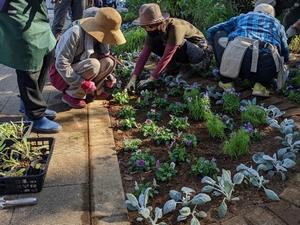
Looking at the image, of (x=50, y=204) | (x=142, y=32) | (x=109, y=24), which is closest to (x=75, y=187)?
(x=50, y=204)

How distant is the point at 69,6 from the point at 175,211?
3.83 metres

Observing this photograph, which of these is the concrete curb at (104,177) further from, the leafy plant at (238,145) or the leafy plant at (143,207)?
the leafy plant at (238,145)

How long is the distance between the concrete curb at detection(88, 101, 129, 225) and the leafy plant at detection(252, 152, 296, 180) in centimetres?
91

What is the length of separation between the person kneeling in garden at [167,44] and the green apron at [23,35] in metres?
1.19

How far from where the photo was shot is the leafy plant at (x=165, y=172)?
2755 mm

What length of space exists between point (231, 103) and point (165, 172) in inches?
46.9

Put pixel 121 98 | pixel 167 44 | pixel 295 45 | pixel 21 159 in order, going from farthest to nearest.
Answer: pixel 295 45 < pixel 167 44 < pixel 121 98 < pixel 21 159

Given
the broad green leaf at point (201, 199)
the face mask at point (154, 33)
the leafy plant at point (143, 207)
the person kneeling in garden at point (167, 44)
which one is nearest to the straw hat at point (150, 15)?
the person kneeling in garden at point (167, 44)

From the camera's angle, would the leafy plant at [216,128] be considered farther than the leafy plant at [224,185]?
Yes

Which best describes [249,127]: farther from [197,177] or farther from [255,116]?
[197,177]

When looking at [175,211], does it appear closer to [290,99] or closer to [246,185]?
[246,185]

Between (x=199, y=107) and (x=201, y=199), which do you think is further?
(x=199, y=107)

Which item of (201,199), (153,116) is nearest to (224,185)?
(201,199)

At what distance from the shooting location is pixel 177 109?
3752 mm
